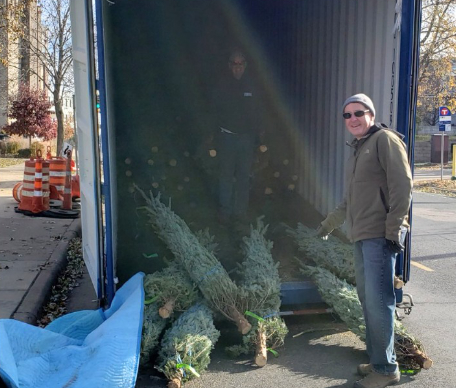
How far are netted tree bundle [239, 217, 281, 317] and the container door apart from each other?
→ 4.18 ft

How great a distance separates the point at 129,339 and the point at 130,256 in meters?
2.35

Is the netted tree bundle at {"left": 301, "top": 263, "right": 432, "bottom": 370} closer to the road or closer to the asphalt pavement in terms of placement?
the asphalt pavement

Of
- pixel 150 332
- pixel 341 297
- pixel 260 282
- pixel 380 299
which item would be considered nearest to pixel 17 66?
pixel 260 282

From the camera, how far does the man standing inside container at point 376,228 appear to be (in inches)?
151

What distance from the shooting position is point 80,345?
4.39m

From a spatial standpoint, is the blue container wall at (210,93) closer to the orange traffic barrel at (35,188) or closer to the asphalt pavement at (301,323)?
the asphalt pavement at (301,323)

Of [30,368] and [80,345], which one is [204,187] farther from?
[30,368]

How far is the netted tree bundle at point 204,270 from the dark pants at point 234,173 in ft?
3.91

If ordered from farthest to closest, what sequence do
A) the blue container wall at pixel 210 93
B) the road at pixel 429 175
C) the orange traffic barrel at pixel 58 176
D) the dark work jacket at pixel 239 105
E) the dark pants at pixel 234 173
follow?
the road at pixel 429 175 < the orange traffic barrel at pixel 58 176 < the dark work jacket at pixel 239 105 < the dark pants at pixel 234 173 < the blue container wall at pixel 210 93

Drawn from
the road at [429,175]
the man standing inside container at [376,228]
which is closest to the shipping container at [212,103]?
the man standing inside container at [376,228]

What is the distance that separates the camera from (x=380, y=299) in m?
3.95

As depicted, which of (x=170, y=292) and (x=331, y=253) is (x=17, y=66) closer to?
(x=331, y=253)

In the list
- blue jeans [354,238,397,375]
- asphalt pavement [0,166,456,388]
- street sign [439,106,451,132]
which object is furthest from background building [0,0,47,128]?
blue jeans [354,238,397,375]

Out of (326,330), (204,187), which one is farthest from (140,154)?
(326,330)
